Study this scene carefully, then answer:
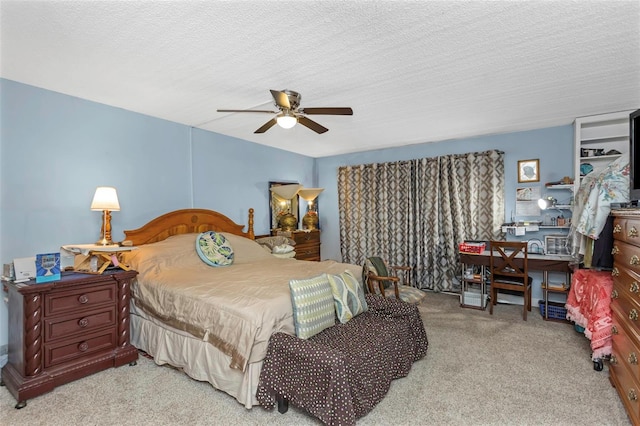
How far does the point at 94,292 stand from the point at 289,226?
303 centimetres

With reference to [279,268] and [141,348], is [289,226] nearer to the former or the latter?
[279,268]

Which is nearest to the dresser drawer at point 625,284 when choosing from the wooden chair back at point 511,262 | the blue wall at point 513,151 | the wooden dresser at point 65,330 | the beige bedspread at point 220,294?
the wooden chair back at point 511,262

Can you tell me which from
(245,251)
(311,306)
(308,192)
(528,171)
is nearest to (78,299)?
(245,251)

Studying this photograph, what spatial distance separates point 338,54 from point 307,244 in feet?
12.0

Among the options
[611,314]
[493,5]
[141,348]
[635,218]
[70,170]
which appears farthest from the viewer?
[70,170]

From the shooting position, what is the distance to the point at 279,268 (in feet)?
10.6

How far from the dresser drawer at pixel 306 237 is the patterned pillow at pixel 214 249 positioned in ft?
5.34

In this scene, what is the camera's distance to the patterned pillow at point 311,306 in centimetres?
217

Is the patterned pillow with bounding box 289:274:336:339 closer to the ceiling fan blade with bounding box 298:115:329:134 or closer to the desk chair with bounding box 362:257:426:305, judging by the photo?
the desk chair with bounding box 362:257:426:305

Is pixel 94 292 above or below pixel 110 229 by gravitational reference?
below

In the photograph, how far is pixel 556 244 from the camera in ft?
13.5

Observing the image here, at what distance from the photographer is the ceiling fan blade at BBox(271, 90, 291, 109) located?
2232 millimetres

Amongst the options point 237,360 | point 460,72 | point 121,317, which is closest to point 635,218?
point 460,72

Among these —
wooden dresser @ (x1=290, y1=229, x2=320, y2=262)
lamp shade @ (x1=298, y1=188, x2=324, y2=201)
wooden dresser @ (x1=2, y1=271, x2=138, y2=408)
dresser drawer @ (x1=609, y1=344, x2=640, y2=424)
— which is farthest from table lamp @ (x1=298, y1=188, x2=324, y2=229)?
dresser drawer @ (x1=609, y1=344, x2=640, y2=424)
